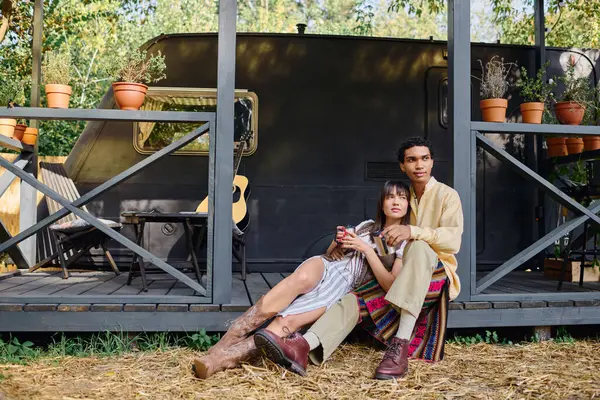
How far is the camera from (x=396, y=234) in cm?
314

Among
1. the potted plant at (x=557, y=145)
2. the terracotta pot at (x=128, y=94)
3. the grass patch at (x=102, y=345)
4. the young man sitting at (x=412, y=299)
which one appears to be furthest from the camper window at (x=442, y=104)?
the grass patch at (x=102, y=345)

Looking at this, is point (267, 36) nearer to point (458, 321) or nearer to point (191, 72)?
point (191, 72)

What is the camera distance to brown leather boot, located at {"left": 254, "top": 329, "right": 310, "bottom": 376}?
9.50 ft

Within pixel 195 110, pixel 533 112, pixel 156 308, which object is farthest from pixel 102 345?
pixel 533 112

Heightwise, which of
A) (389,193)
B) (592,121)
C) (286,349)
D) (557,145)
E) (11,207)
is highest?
(592,121)

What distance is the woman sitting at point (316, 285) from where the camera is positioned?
3.04 metres

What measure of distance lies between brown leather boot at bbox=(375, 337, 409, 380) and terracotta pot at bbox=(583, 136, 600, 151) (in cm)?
338

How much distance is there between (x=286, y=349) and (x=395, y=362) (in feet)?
1.89

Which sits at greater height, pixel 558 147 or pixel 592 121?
pixel 592 121

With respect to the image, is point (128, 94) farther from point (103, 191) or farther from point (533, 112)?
point (533, 112)

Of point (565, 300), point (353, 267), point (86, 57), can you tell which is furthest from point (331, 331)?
point (86, 57)

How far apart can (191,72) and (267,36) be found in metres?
0.82

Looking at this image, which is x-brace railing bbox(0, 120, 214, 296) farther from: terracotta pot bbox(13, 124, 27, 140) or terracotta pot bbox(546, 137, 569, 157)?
terracotta pot bbox(546, 137, 569, 157)

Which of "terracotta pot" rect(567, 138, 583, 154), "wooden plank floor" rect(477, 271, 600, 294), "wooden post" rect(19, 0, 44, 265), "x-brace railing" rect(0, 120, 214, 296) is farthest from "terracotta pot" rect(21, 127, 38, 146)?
"terracotta pot" rect(567, 138, 583, 154)
